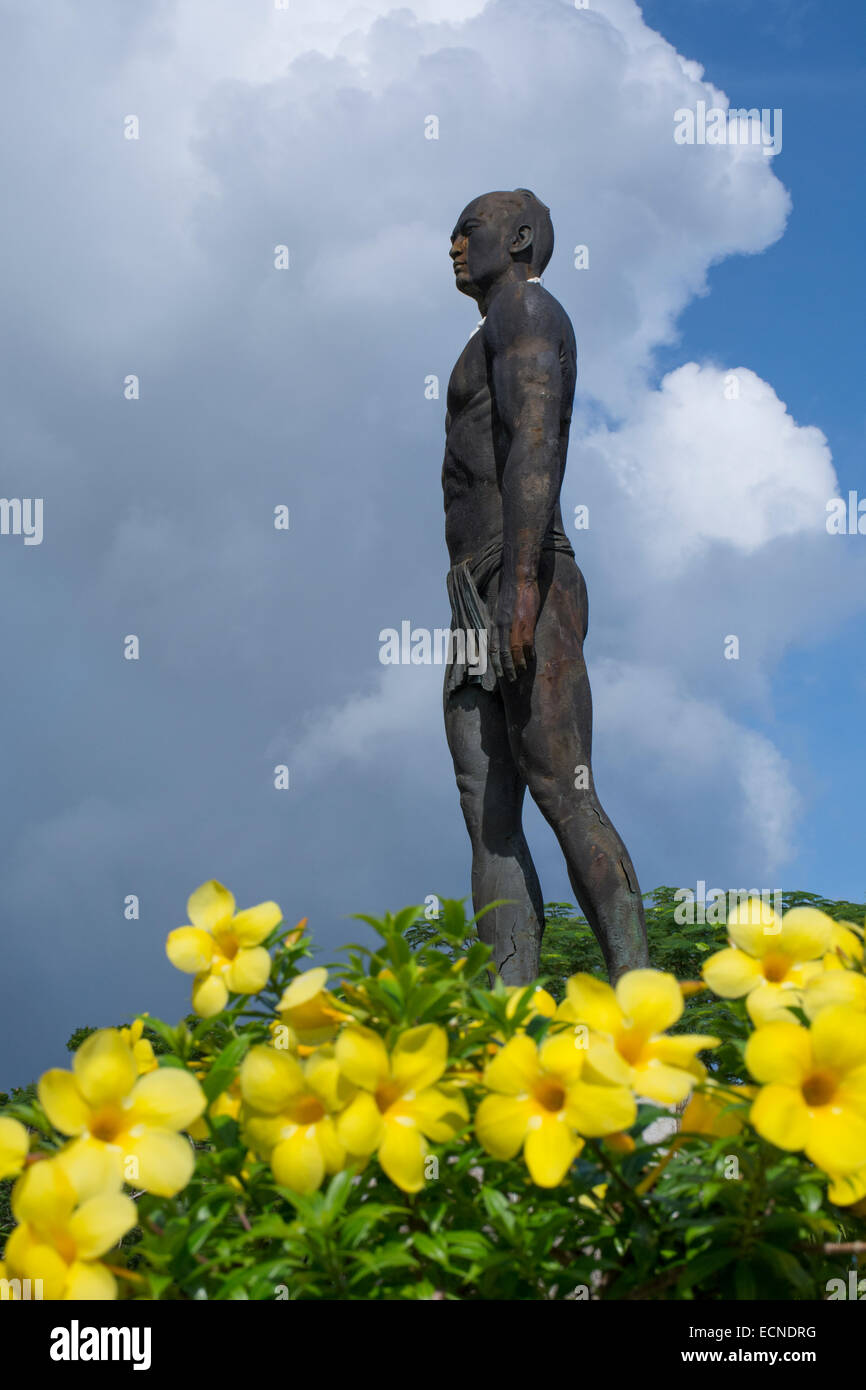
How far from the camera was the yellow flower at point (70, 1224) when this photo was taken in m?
1.09

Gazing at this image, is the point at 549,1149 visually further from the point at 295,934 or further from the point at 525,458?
the point at 525,458

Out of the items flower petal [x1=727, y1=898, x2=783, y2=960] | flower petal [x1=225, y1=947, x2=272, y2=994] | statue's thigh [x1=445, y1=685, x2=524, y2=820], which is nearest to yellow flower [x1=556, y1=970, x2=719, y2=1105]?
flower petal [x1=727, y1=898, x2=783, y2=960]

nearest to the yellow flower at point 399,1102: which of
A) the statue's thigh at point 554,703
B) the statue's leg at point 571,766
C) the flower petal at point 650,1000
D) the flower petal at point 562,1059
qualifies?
the flower petal at point 562,1059

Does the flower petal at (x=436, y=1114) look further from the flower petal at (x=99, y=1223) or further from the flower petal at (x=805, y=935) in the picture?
the flower petal at (x=805, y=935)

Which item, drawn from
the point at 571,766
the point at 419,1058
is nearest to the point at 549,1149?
the point at 419,1058

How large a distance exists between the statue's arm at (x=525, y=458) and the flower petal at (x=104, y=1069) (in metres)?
3.53

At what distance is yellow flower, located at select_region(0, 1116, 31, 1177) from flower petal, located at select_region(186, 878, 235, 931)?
45 cm

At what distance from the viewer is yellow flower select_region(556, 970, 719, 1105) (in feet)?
4.00

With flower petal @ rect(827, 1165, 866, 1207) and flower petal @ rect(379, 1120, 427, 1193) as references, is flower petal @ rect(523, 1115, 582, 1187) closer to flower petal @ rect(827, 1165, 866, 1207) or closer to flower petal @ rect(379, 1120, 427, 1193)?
flower petal @ rect(379, 1120, 427, 1193)

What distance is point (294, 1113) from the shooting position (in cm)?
124

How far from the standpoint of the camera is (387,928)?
1.50 m
